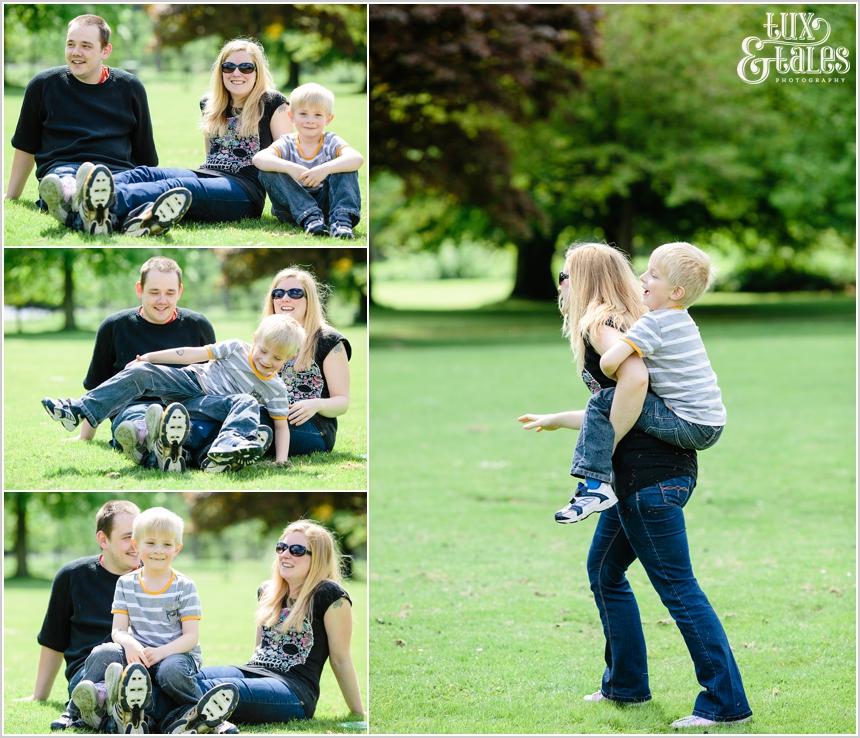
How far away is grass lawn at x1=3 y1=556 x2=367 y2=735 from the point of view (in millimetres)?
5062

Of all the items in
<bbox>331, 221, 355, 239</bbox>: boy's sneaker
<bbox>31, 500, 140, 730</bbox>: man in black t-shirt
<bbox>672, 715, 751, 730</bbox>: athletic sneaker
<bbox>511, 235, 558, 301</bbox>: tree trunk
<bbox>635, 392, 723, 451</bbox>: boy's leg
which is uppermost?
<bbox>331, 221, 355, 239</bbox>: boy's sneaker

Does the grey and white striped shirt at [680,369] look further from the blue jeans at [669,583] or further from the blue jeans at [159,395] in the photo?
the blue jeans at [159,395]

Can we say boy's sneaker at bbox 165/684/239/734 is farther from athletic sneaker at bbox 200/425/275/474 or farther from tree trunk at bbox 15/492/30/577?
tree trunk at bbox 15/492/30/577

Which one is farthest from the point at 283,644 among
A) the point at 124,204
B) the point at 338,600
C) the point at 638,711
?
the point at 124,204

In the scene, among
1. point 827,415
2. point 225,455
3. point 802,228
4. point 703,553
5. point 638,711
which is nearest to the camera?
point 225,455

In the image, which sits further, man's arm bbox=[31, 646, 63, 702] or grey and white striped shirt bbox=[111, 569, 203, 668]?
man's arm bbox=[31, 646, 63, 702]

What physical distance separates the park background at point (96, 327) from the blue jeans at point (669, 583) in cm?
113

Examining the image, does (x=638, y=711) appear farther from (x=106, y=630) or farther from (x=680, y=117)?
(x=680, y=117)

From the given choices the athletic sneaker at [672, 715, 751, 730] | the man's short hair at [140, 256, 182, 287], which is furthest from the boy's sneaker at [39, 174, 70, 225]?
the athletic sneaker at [672, 715, 751, 730]

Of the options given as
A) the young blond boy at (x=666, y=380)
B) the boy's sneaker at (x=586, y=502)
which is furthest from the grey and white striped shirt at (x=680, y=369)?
the boy's sneaker at (x=586, y=502)

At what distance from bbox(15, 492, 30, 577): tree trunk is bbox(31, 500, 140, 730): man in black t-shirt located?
282 mm

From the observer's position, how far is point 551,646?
258 inches

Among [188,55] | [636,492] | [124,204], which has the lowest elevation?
[636,492]

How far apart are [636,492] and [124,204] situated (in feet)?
7.88
